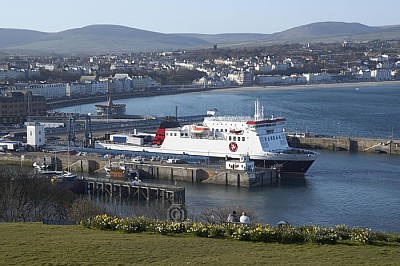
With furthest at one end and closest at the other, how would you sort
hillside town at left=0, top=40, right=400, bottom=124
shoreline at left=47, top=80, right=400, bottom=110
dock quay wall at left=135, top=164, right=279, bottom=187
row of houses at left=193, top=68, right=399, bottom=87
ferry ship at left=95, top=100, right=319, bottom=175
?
1. row of houses at left=193, top=68, right=399, bottom=87
2. hillside town at left=0, top=40, right=400, bottom=124
3. shoreline at left=47, top=80, right=400, bottom=110
4. ferry ship at left=95, top=100, right=319, bottom=175
5. dock quay wall at left=135, top=164, right=279, bottom=187

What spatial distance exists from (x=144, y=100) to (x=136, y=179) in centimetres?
2087

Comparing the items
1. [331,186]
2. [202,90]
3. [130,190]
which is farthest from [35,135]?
[202,90]

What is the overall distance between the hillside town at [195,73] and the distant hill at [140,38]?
29.0m

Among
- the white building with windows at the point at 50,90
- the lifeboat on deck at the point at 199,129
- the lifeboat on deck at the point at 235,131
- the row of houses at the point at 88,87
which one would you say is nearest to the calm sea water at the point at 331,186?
the lifeboat on deck at the point at 235,131

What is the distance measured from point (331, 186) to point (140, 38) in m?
97.6

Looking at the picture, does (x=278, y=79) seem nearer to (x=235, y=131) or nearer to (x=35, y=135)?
(x=35, y=135)

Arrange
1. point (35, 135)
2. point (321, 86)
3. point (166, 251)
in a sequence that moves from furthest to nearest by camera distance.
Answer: point (321, 86)
point (35, 135)
point (166, 251)

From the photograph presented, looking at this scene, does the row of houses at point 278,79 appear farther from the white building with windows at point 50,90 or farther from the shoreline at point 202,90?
the white building with windows at point 50,90

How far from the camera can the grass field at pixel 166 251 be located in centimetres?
439

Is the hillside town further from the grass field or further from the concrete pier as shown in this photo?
the grass field

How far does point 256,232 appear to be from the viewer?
4.98 meters

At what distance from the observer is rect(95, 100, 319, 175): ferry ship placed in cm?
1304

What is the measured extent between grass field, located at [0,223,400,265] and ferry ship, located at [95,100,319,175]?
25.8ft

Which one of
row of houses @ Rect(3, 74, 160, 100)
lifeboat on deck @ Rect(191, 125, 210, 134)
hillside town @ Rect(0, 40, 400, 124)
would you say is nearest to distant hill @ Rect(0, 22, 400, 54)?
hillside town @ Rect(0, 40, 400, 124)
